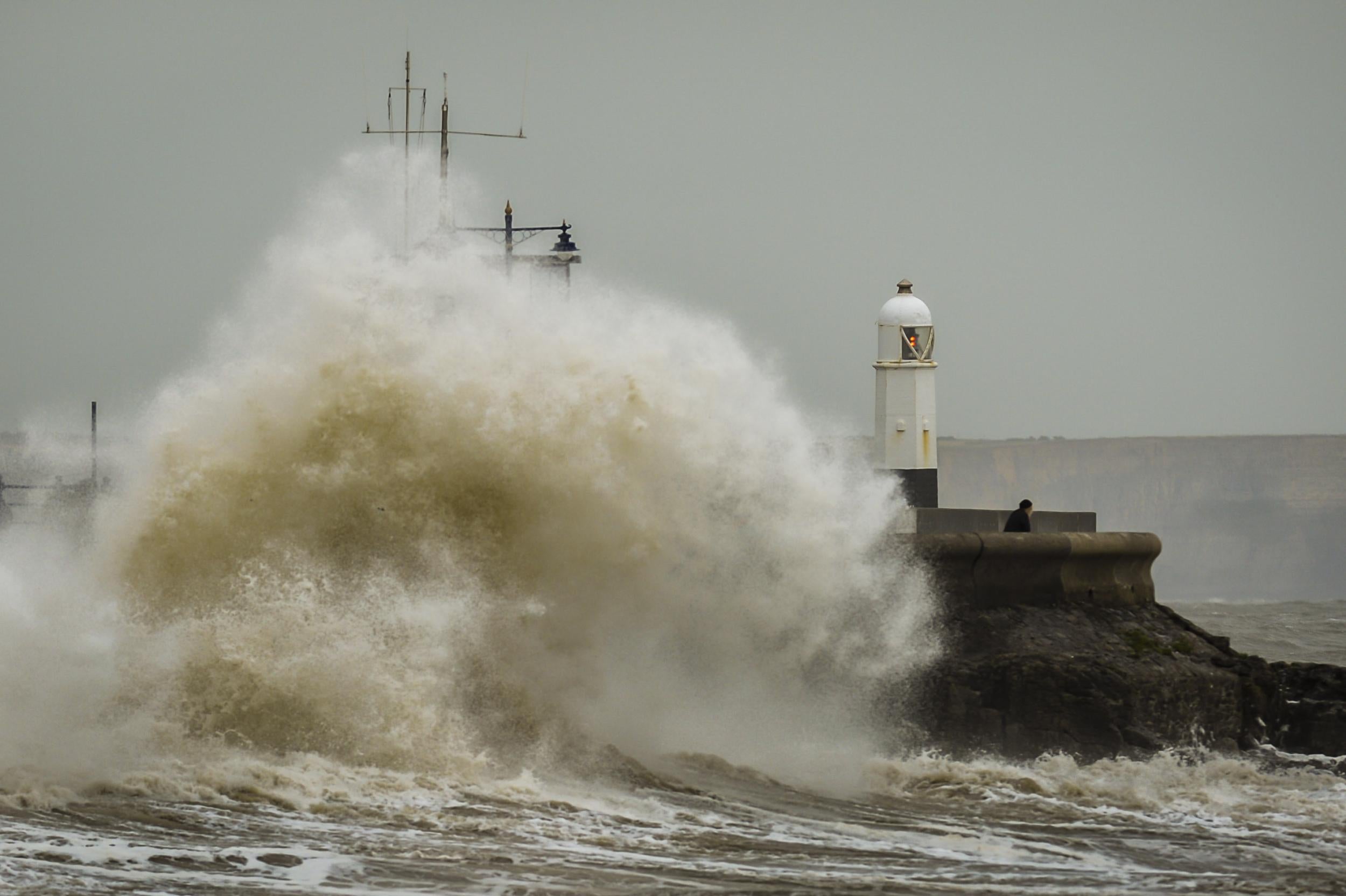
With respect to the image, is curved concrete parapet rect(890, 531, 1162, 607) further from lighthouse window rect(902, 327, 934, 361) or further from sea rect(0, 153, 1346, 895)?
lighthouse window rect(902, 327, 934, 361)

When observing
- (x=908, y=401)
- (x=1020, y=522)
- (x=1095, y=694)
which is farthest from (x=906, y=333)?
(x=1095, y=694)

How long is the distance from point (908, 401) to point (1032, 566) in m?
3.96

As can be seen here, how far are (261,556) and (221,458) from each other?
75cm

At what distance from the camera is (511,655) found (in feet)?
33.4

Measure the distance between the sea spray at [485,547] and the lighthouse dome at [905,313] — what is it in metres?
4.61

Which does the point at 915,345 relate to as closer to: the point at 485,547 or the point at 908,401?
the point at 908,401

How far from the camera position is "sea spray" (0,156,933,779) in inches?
378

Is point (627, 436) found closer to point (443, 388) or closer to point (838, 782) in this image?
point (443, 388)

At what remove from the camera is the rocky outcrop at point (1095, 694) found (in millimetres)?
11453

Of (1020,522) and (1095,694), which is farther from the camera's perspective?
(1020,522)

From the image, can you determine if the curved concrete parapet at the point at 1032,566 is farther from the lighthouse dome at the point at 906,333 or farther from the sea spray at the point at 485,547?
the lighthouse dome at the point at 906,333

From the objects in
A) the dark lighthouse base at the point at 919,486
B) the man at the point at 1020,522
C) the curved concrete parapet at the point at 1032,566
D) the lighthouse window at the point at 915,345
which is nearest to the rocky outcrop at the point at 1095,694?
the curved concrete parapet at the point at 1032,566

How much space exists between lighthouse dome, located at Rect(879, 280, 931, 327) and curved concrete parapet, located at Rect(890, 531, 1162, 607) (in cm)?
Answer: 375

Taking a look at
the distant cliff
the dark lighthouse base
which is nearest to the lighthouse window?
the dark lighthouse base
